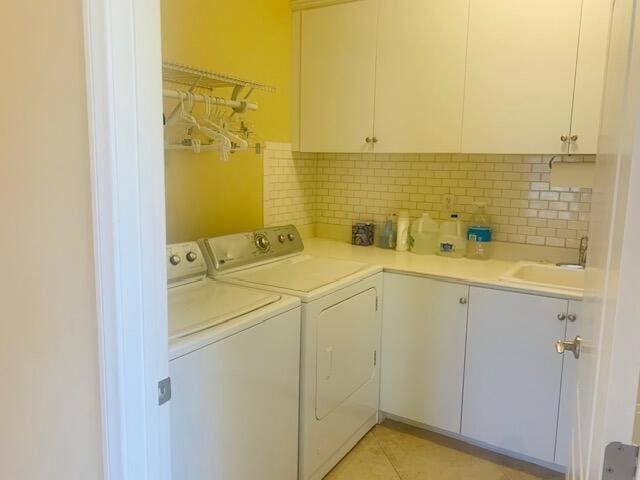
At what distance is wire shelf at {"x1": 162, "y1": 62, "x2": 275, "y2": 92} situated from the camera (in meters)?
1.88

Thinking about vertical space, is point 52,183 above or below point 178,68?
below

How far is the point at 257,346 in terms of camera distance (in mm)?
1707

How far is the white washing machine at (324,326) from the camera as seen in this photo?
79.4 inches

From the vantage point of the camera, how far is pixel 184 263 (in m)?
2.01

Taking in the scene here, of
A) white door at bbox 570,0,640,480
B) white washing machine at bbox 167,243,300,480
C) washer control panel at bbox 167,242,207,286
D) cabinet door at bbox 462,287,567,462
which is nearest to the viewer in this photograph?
white door at bbox 570,0,640,480

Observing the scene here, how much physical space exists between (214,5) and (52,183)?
5.63ft

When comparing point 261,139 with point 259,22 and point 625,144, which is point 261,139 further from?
point 625,144

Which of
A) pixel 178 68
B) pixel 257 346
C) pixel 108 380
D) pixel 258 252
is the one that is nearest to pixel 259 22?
pixel 178 68

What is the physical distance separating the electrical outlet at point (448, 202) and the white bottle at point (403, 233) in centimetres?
22

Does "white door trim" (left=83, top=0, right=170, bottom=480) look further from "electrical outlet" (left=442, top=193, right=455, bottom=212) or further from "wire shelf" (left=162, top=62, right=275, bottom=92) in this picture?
"electrical outlet" (left=442, top=193, right=455, bottom=212)

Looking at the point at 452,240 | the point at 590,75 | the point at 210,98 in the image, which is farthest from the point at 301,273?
the point at 590,75

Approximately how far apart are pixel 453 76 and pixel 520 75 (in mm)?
316

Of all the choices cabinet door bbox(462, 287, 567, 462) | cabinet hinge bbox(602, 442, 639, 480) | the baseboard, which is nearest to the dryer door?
Result: the baseboard

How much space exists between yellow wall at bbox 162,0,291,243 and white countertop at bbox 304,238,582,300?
0.51 m
